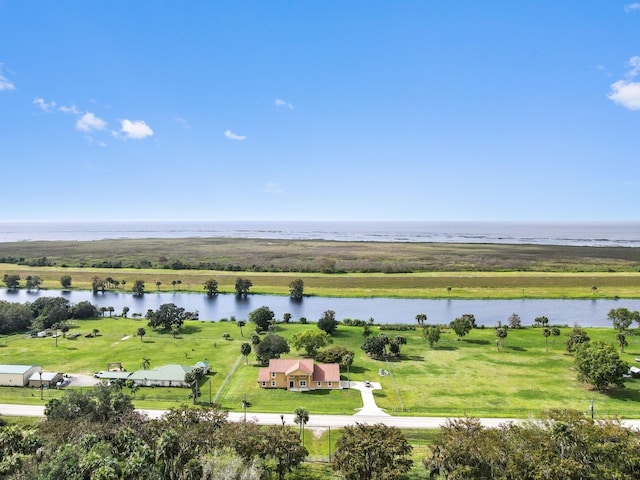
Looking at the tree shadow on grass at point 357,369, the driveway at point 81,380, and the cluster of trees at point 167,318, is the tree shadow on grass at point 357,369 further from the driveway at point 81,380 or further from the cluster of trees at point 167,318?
the cluster of trees at point 167,318

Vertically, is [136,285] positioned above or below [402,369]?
above

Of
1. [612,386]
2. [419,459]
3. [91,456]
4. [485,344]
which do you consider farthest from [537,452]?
[485,344]

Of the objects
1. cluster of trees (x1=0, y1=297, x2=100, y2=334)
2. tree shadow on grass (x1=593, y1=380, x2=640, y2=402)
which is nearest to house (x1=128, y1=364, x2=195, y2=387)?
cluster of trees (x1=0, y1=297, x2=100, y2=334)

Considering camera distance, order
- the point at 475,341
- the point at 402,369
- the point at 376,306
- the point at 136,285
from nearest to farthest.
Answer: the point at 402,369
the point at 475,341
the point at 376,306
the point at 136,285

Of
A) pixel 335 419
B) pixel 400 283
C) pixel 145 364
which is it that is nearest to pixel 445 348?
pixel 335 419

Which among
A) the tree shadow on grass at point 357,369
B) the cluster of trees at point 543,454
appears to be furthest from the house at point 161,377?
the cluster of trees at point 543,454

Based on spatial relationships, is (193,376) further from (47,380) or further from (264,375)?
(47,380)
